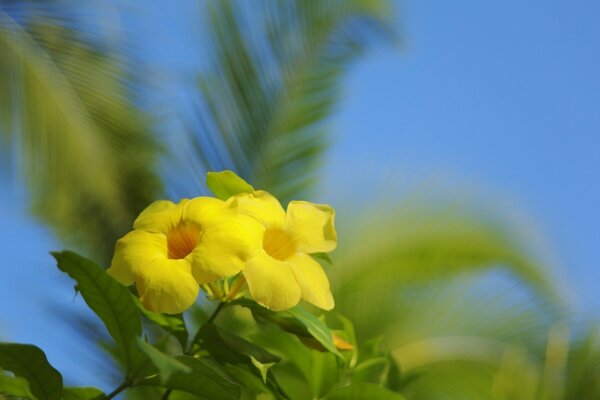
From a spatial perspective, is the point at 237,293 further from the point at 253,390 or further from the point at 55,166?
the point at 55,166

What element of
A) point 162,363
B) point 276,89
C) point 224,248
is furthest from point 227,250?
point 276,89

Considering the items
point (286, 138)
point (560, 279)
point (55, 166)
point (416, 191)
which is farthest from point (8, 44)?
point (560, 279)

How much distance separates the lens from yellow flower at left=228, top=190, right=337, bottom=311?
58cm

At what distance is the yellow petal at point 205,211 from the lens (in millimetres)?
609

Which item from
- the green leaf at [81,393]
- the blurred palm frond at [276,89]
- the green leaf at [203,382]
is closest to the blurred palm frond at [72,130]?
the blurred palm frond at [276,89]

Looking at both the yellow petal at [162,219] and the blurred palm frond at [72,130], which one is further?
the blurred palm frond at [72,130]

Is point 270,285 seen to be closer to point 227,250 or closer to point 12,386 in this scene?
point 227,250

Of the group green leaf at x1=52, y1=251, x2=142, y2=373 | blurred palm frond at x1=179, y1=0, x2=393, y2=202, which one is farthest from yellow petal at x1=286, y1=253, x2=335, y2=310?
blurred palm frond at x1=179, y1=0, x2=393, y2=202

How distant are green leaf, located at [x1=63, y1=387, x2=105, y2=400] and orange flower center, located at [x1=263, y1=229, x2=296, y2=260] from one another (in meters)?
0.16

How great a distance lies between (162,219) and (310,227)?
0.11m

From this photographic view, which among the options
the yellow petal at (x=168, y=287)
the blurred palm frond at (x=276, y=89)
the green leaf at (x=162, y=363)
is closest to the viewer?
the green leaf at (x=162, y=363)

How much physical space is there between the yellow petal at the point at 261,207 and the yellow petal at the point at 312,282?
31mm

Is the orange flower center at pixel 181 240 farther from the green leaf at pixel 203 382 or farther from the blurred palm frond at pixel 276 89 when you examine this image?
the blurred palm frond at pixel 276 89

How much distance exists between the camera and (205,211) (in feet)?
2.01
